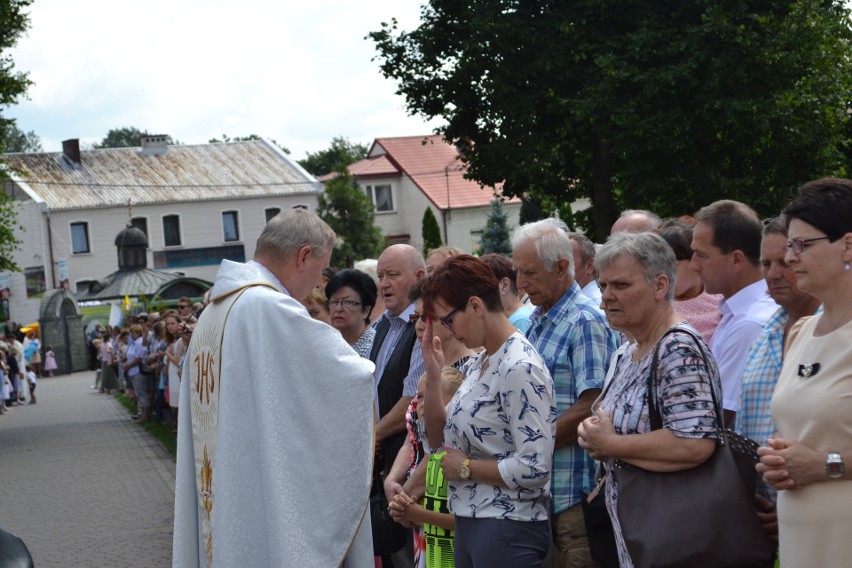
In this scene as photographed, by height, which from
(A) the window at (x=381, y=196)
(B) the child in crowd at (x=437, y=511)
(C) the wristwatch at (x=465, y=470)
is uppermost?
(A) the window at (x=381, y=196)

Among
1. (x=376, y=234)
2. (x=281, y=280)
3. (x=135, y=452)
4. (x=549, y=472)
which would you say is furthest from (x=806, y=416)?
(x=376, y=234)

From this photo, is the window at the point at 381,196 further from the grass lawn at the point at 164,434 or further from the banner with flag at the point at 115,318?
the grass lawn at the point at 164,434

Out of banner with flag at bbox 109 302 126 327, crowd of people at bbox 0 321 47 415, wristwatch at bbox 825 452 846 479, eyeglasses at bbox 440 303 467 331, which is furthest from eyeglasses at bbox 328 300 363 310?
banner with flag at bbox 109 302 126 327

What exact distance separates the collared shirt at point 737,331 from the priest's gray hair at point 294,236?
1.76 m

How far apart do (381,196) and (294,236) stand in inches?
2593

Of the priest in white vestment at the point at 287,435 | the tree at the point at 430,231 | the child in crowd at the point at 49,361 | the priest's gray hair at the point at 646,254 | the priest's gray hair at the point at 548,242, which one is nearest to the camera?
the priest's gray hair at the point at 646,254

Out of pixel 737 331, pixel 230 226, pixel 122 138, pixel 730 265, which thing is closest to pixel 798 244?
pixel 737 331

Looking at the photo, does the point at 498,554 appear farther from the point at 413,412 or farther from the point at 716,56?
the point at 716,56

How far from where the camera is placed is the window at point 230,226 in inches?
2586

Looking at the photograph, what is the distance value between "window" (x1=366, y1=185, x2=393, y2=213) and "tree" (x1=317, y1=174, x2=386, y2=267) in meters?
9.32

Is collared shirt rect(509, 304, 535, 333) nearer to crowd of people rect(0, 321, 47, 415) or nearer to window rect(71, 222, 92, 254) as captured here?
crowd of people rect(0, 321, 47, 415)

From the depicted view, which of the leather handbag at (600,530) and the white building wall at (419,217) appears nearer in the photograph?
the leather handbag at (600,530)

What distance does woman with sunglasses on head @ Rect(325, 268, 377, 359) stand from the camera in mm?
7266

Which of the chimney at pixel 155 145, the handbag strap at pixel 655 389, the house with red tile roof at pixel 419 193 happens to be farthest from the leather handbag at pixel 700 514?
the chimney at pixel 155 145
